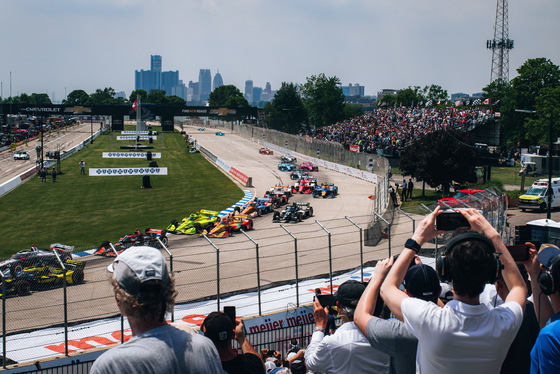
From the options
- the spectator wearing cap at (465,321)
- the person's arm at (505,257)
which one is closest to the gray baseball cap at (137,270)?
the spectator wearing cap at (465,321)

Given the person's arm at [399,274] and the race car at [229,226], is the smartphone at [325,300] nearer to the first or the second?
the person's arm at [399,274]

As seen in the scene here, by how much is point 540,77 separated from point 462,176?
4955 cm

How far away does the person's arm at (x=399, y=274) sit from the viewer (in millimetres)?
3432

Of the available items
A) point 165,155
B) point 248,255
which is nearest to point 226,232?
point 248,255

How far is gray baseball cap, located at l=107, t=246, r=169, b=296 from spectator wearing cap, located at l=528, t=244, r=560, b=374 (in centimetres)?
210

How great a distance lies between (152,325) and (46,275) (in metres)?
11.8

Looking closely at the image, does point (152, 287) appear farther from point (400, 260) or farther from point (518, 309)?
point (518, 309)

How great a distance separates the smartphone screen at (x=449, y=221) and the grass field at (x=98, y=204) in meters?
24.1

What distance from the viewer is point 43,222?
31.6m

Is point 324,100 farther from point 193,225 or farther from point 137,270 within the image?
point 137,270

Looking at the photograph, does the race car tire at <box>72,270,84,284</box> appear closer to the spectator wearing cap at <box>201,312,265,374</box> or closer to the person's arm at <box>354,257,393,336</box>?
the spectator wearing cap at <box>201,312,265,374</box>

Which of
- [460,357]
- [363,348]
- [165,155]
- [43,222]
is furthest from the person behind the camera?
[165,155]

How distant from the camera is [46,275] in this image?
43.8 feet

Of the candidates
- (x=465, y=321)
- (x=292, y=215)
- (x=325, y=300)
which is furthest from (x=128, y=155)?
(x=465, y=321)
